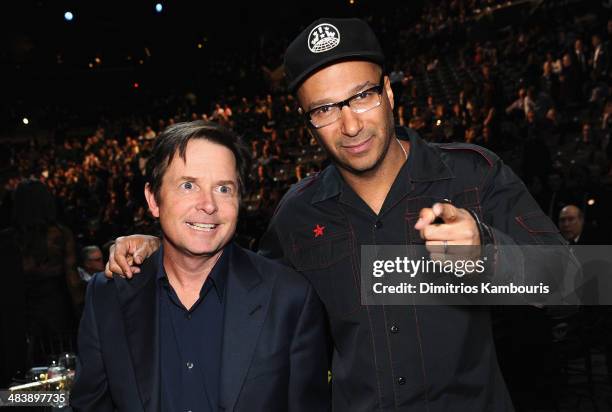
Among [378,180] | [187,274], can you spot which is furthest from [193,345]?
[378,180]

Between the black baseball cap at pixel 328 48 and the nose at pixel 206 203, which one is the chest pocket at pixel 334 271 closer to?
the nose at pixel 206 203

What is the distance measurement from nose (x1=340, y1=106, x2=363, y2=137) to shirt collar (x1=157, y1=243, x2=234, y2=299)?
584mm

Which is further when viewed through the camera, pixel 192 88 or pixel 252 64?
pixel 192 88

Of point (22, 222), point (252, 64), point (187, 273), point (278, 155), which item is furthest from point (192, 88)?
point (187, 273)

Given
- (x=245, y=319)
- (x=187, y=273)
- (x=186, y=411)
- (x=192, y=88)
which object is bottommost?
(x=186, y=411)

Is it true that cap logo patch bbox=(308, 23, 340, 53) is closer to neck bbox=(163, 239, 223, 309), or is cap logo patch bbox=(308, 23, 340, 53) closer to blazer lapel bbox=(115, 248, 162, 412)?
neck bbox=(163, 239, 223, 309)

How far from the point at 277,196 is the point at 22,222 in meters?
6.45

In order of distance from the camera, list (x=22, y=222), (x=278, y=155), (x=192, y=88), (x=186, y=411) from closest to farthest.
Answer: (x=186, y=411)
(x=22, y=222)
(x=278, y=155)
(x=192, y=88)

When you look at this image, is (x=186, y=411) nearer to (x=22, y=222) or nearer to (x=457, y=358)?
(x=457, y=358)

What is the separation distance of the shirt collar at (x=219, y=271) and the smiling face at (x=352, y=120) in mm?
503

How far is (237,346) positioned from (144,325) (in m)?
0.32

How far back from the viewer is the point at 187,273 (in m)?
2.21

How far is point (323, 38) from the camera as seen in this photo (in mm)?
2150

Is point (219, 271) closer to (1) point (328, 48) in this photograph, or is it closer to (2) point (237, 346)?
(2) point (237, 346)
